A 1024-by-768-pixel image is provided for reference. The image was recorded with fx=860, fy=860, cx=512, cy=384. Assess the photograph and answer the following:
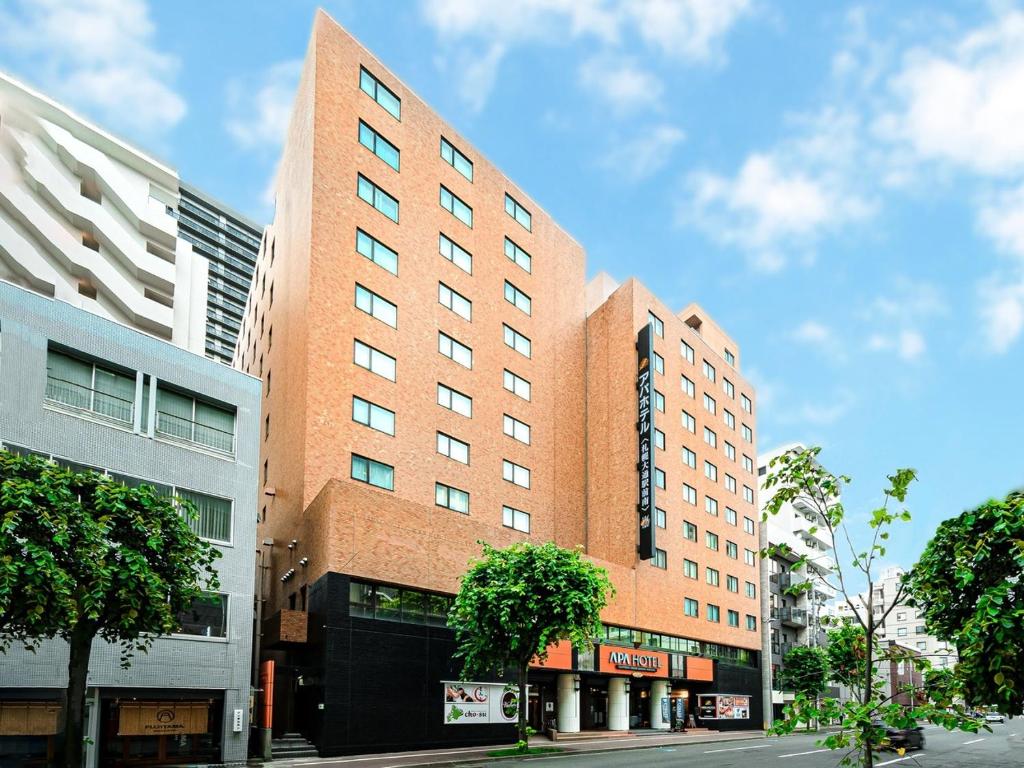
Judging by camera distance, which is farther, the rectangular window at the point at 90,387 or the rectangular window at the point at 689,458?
the rectangular window at the point at 689,458

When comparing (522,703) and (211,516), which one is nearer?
(211,516)

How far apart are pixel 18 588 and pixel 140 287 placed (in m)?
41.3

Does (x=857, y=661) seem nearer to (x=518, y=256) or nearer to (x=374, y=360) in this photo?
(x=374, y=360)

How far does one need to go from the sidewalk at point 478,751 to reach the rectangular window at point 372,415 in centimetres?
1481

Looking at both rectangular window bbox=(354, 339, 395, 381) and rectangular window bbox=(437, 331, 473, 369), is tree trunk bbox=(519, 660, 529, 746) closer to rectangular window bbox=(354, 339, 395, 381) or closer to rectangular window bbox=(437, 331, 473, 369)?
rectangular window bbox=(354, 339, 395, 381)

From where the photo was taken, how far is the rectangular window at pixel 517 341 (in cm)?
5178

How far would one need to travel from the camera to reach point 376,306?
43219mm

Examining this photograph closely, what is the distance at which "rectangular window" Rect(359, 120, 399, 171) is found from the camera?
147 feet

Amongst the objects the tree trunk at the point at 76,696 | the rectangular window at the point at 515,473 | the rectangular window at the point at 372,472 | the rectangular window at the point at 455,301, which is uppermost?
the rectangular window at the point at 455,301

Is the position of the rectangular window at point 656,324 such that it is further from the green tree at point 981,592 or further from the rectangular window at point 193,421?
the green tree at point 981,592

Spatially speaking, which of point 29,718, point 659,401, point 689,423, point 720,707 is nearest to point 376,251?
point 659,401

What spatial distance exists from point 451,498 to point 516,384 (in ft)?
31.5

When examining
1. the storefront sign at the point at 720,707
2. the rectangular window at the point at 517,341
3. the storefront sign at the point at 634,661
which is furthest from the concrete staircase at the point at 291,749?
the storefront sign at the point at 720,707

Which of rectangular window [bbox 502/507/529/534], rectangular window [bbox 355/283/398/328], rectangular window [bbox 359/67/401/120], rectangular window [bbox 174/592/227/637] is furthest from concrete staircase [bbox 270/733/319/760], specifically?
rectangular window [bbox 359/67/401/120]
